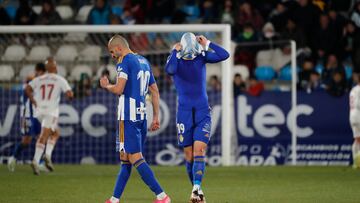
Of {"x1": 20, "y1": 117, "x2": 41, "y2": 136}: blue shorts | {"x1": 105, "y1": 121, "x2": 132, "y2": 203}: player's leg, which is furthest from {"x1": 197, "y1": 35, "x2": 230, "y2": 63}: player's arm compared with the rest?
{"x1": 20, "y1": 117, "x2": 41, "y2": 136}: blue shorts

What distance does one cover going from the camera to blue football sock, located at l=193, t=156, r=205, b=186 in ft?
40.9

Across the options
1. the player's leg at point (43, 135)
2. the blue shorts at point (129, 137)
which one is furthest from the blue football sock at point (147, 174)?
the player's leg at point (43, 135)

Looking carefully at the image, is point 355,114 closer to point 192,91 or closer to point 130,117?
point 192,91

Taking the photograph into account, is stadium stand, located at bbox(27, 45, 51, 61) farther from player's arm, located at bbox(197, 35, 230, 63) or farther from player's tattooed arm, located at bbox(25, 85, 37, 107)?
player's arm, located at bbox(197, 35, 230, 63)

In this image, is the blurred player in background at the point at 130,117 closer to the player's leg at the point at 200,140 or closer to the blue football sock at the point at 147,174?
the blue football sock at the point at 147,174

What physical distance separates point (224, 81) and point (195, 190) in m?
9.05

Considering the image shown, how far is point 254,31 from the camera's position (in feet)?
80.9

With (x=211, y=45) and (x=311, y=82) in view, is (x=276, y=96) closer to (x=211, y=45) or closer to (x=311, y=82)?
(x=311, y=82)

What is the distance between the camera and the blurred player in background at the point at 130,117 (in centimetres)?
1171

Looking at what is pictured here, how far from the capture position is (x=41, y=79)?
19.2 m

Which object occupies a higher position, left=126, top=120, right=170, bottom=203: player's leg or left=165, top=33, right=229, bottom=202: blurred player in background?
left=165, top=33, right=229, bottom=202: blurred player in background

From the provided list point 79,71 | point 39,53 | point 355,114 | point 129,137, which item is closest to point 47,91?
point 79,71

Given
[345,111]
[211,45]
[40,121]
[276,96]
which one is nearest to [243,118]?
[276,96]

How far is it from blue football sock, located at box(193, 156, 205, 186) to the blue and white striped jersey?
114 centimetres
